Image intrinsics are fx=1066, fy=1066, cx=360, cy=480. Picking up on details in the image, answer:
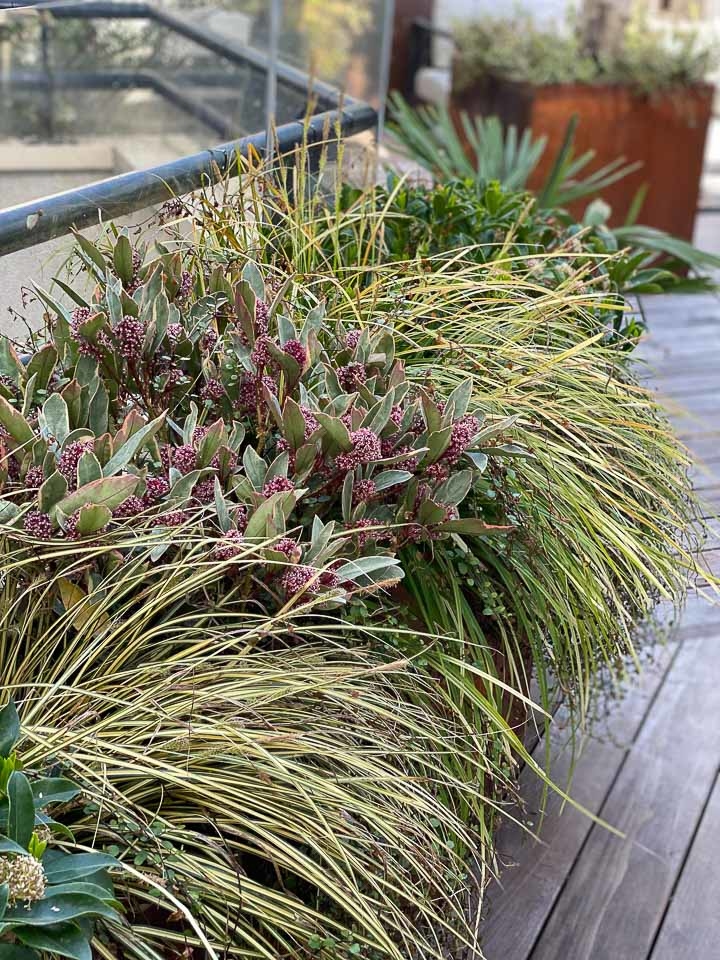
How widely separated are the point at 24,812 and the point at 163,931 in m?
0.20

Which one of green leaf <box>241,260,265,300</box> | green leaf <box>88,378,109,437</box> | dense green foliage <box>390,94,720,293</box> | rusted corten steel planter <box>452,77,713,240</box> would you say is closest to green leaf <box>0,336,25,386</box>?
green leaf <box>88,378,109,437</box>

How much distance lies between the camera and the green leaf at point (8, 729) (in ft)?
3.47

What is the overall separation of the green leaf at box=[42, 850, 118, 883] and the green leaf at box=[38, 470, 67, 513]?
42 centimetres

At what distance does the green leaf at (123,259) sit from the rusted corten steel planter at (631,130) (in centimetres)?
376

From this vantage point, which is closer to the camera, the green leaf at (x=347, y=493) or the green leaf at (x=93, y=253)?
the green leaf at (x=347, y=493)

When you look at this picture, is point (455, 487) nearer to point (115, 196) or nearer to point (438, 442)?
point (438, 442)

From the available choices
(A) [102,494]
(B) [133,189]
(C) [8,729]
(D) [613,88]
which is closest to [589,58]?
(D) [613,88]

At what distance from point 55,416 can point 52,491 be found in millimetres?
164

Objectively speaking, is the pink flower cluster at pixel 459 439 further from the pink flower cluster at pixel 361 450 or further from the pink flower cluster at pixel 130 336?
the pink flower cluster at pixel 130 336

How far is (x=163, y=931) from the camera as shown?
106cm

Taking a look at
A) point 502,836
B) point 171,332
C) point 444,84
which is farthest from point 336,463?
point 444,84

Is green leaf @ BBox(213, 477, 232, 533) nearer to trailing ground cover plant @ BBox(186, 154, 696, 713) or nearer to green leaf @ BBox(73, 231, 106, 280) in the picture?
trailing ground cover plant @ BBox(186, 154, 696, 713)

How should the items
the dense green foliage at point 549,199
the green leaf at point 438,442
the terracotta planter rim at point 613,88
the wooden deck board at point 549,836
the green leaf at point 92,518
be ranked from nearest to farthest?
the green leaf at point 92,518 → the green leaf at point 438,442 → the wooden deck board at point 549,836 → the dense green foliage at point 549,199 → the terracotta planter rim at point 613,88

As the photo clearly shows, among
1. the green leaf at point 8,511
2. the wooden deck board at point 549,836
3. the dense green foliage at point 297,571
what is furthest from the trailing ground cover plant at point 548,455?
the green leaf at point 8,511
